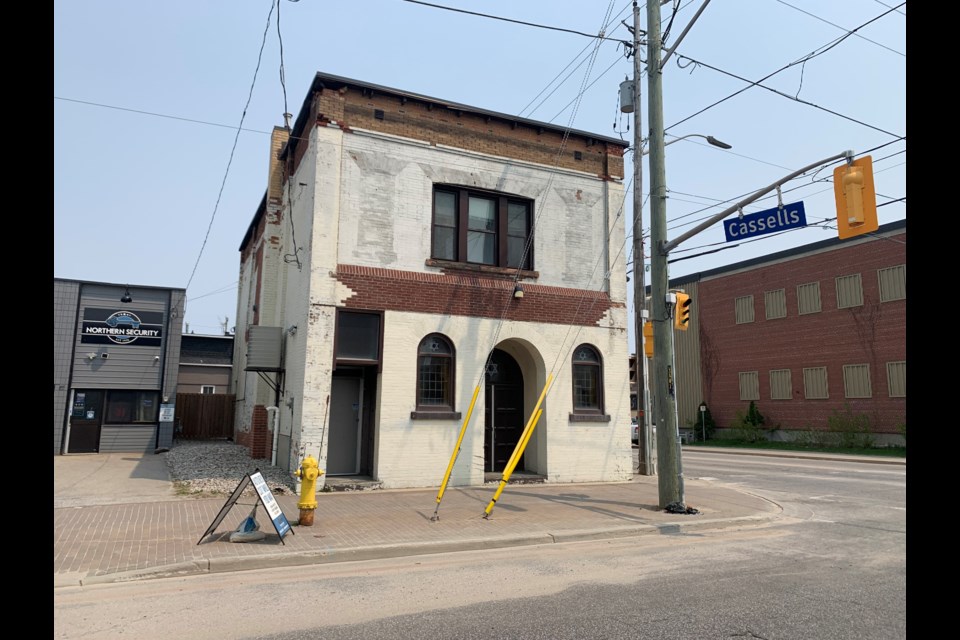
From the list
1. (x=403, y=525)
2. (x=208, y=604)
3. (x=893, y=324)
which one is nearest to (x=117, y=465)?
(x=403, y=525)

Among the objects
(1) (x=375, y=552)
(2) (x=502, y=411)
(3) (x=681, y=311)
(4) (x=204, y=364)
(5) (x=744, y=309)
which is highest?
(5) (x=744, y=309)

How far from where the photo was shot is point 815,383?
114 ft

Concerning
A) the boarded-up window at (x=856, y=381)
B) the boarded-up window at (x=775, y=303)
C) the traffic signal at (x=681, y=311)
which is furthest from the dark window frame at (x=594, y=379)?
the boarded-up window at (x=775, y=303)

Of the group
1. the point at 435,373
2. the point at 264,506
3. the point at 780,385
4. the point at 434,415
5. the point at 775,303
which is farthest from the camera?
the point at 775,303

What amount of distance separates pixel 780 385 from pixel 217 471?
32282 millimetres

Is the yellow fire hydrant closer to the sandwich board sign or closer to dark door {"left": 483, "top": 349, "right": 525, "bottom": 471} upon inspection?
the sandwich board sign

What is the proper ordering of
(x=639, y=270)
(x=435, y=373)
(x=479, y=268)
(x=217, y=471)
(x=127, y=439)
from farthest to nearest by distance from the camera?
(x=127, y=439)
(x=639, y=270)
(x=217, y=471)
(x=479, y=268)
(x=435, y=373)

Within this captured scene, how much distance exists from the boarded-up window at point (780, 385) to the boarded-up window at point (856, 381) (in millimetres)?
3517

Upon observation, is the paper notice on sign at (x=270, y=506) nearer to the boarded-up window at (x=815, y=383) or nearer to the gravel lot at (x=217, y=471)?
the gravel lot at (x=217, y=471)

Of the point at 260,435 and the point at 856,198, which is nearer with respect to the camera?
the point at 856,198

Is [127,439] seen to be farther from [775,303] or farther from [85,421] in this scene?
[775,303]

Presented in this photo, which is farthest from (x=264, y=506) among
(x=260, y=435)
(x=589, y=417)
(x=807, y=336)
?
(x=807, y=336)

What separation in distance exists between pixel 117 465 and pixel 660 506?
15241 mm

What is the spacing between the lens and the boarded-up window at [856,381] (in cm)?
3212
